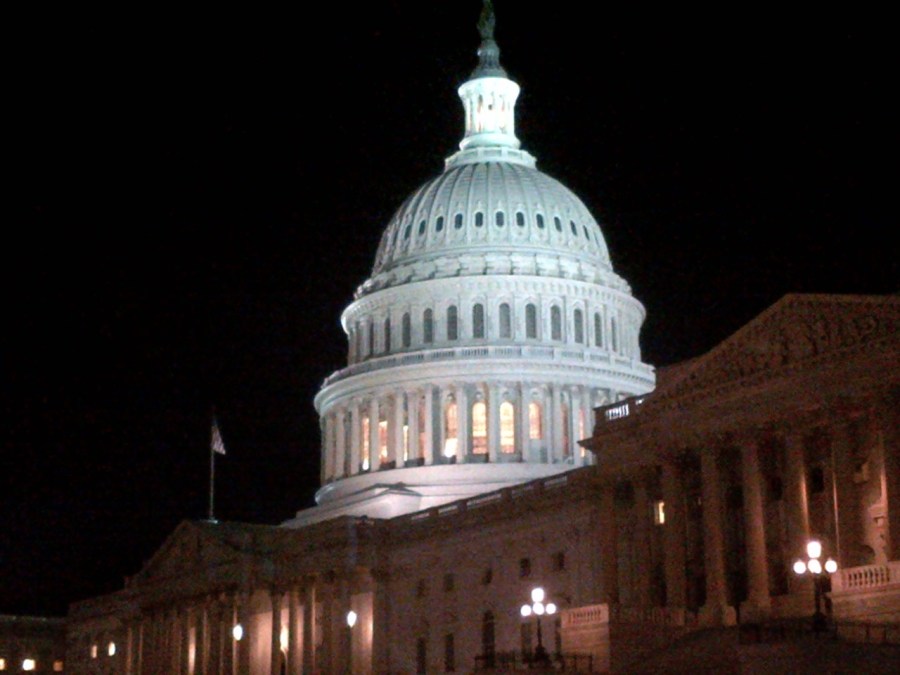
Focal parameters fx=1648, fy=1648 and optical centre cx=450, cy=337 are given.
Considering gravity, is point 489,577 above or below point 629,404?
below

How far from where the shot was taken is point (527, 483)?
92188 millimetres

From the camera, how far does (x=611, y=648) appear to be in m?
69.7

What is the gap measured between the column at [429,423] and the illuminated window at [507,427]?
5112 millimetres

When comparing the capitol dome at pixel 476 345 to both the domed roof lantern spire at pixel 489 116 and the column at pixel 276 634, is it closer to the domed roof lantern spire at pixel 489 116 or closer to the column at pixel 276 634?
the domed roof lantern spire at pixel 489 116

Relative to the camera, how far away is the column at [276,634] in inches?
4240

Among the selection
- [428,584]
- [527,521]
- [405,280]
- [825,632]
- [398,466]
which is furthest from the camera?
[405,280]

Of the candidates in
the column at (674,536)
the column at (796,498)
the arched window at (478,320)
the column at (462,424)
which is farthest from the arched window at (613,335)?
the column at (796,498)

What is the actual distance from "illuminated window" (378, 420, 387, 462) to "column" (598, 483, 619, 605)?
45585mm

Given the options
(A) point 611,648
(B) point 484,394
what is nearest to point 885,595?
(A) point 611,648

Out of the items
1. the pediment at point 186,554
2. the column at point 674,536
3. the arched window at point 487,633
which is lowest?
A: the arched window at point 487,633

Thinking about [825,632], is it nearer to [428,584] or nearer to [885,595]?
[885,595]

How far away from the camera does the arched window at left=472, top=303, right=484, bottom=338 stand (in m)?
125

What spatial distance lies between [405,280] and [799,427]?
6420 cm

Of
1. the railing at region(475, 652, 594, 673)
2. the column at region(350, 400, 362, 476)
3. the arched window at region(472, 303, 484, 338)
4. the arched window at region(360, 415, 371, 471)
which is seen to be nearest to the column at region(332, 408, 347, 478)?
the column at region(350, 400, 362, 476)
